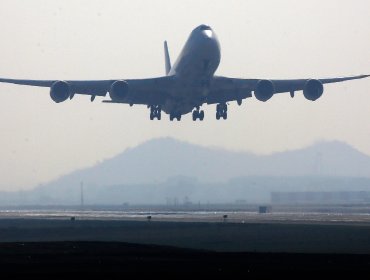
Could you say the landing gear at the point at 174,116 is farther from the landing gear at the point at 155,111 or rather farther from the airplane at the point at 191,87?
the landing gear at the point at 155,111

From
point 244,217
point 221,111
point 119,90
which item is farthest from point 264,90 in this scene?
point 244,217

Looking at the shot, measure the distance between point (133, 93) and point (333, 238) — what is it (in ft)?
85.6

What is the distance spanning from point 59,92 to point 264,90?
1717cm

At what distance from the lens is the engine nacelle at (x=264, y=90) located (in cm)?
7431

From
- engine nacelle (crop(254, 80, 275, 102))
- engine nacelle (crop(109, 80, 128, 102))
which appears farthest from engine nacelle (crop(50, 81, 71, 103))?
engine nacelle (crop(254, 80, 275, 102))

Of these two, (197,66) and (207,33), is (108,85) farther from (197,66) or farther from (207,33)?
(207,33)

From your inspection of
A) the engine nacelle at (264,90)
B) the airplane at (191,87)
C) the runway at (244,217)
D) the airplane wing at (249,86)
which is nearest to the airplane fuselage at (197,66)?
the airplane at (191,87)

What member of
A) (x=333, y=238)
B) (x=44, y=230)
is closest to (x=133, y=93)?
(x=44, y=230)

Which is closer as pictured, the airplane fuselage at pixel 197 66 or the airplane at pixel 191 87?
the airplane fuselage at pixel 197 66

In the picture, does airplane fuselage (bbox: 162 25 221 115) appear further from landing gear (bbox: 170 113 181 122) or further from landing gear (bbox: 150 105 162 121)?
landing gear (bbox: 150 105 162 121)

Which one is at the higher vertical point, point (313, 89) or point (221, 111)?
point (313, 89)

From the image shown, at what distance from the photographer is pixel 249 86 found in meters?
75.2

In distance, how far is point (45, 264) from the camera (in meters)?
39.5

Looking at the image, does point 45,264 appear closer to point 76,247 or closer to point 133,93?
point 76,247
